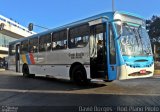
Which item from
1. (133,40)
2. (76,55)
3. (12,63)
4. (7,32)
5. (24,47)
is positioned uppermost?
(7,32)

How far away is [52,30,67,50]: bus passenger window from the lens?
14.8 meters

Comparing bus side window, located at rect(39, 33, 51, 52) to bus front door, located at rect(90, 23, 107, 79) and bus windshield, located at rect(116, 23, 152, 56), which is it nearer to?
bus front door, located at rect(90, 23, 107, 79)

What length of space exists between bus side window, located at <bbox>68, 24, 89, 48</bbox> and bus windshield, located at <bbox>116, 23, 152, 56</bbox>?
1.86m

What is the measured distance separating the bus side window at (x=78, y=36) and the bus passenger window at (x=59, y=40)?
1.74 ft

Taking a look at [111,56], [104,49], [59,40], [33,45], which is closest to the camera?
[111,56]

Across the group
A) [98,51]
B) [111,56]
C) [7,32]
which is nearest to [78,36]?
[98,51]

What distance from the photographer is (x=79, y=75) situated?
44.7 feet

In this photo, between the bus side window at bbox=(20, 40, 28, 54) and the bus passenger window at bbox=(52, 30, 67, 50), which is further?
the bus side window at bbox=(20, 40, 28, 54)

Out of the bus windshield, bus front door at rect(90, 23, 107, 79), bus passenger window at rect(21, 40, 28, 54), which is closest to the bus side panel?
bus passenger window at rect(21, 40, 28, 54)

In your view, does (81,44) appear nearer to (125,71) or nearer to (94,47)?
(94,47)

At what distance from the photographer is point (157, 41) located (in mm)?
72438

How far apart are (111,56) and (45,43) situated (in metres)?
6.51

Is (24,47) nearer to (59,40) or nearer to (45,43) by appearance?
(45,43)

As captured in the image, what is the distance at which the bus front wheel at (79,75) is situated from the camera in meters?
13.3
